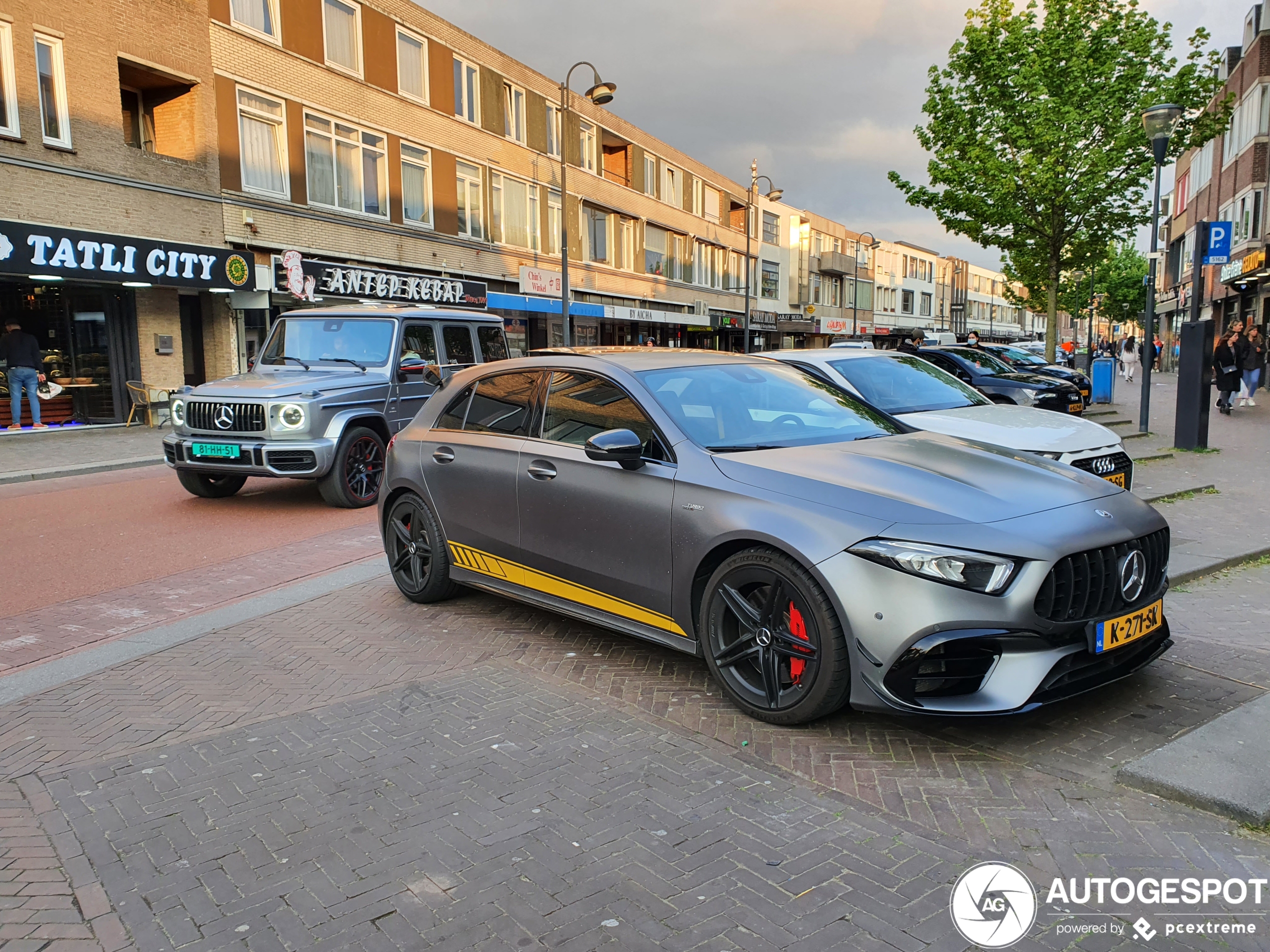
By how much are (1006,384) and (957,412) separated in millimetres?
6165

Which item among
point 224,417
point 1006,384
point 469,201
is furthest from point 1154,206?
point 469,201

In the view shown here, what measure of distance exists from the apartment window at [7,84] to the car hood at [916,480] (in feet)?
58.5

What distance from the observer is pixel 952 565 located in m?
3.27

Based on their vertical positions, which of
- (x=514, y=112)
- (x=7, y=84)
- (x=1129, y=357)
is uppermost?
(x=514, y=112)

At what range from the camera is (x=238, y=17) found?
67.4 ft

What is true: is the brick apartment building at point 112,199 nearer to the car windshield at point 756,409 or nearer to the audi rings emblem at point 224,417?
the audi rings emblem at point 224,417

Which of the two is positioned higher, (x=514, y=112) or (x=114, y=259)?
(x=514, y=112)

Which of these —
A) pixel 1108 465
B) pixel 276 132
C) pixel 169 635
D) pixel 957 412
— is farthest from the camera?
pixel 276 132

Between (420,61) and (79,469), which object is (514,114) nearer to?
(420,61)

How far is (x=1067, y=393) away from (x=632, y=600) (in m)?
11.7

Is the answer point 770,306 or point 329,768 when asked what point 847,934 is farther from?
point 770,306

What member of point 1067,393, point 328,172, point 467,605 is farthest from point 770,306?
point 467,605

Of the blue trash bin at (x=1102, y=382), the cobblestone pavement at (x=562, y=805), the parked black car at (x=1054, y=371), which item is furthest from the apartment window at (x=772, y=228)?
the cobblestone pavement at (x=562, y=805)

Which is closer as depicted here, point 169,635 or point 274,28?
point 169,635
